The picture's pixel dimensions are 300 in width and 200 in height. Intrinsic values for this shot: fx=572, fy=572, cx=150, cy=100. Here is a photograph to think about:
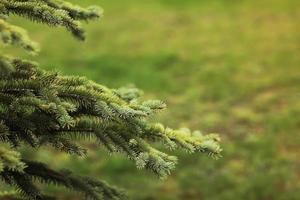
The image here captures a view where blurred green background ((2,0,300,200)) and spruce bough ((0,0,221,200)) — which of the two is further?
blurred green background ((2,0,300,200))

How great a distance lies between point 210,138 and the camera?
3.99m

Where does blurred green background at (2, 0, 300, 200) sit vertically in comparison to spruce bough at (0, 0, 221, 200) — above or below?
above

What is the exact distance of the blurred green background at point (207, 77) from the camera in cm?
810

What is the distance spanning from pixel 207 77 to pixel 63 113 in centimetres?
831

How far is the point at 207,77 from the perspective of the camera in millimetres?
11328

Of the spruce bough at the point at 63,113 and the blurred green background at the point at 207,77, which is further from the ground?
the blurred green background at the point at 207,77

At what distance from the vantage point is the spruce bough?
330 cm

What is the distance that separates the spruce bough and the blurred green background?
4.20 meters

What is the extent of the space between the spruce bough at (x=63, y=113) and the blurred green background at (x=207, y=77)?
4197 mm

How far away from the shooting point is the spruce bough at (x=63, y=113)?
10.8 feet

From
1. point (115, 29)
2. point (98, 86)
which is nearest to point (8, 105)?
point (98, 86)

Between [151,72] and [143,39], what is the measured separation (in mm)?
Answer: 2020

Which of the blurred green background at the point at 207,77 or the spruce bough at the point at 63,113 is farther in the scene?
the blurred green background at the point at 207,77

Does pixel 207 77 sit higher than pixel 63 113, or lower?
higher
